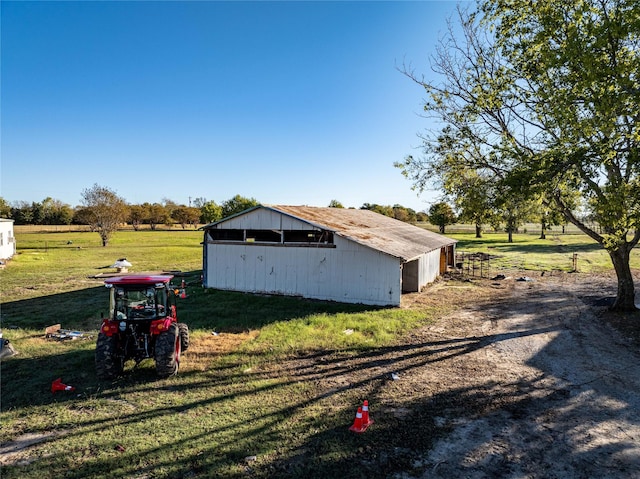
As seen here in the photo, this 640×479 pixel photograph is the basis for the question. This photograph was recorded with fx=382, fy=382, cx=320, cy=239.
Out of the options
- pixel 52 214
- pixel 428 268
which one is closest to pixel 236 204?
pixel 52 214

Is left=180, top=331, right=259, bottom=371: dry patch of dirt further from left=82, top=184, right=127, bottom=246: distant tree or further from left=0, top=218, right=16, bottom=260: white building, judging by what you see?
left=82, top=184, right=127, bottom=246: distant tree

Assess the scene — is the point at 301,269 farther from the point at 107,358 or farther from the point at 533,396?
the point at 533,396

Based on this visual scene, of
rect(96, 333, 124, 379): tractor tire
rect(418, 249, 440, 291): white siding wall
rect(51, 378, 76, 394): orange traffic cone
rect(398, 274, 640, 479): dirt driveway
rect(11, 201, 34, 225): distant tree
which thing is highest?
rect(11, 201, 34, 225): distant tree

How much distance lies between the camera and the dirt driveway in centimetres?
587

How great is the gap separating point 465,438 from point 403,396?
186cm

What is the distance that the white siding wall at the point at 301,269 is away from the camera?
1736 centimetres

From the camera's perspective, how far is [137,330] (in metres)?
9.25

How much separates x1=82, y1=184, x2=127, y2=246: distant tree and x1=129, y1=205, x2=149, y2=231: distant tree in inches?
1734

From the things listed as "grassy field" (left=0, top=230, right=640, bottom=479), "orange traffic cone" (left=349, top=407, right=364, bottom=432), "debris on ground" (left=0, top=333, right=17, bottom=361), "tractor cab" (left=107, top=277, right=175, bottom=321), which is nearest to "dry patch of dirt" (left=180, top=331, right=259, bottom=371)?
"grassy field" (left=0, top=230, right=640, bottom=479)

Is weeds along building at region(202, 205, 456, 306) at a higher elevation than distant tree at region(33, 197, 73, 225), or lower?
lower

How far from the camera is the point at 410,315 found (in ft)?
50.9

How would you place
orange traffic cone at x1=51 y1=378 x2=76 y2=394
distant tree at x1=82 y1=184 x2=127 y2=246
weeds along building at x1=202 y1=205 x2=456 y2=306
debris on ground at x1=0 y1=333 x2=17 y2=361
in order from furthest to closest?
distant tree at x1=82 y1=184 x2=127 y2=246 → weeds along building at x1=202 y1=205 x2=456 y2=306 → debris on ground at x1=0 y1=333 x2=17 y2=361 → orange traffic cone at x1=51 y1=378 x2=76 y2=394

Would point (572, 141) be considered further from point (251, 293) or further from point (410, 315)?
point (251, 293)

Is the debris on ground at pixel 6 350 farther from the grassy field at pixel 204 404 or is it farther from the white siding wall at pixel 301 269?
the white siding wall at pixel 301 269
